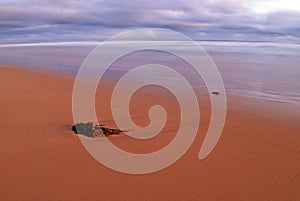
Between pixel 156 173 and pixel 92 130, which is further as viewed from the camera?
pixel 92 130

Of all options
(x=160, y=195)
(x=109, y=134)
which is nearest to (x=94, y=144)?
(x=109, y=134)

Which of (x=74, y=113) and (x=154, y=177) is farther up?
(x=74, y=113)

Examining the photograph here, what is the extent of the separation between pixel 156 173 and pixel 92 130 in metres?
1.93

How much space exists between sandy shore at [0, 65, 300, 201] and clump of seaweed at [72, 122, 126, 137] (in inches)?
9.5

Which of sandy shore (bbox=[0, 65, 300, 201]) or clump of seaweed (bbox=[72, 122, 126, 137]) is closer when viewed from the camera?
sandy shore (bbox=[0, 65, 300, 201])

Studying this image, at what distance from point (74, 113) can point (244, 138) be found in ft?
12.7

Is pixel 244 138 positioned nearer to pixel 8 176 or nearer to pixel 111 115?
pixel 111 115

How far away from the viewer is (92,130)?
6.47 meters

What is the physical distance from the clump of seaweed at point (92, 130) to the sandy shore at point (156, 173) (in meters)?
0.24

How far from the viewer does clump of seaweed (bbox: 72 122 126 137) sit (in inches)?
254

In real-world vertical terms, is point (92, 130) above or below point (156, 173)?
above

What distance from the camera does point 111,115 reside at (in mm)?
7887

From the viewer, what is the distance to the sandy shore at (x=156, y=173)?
14.7ft

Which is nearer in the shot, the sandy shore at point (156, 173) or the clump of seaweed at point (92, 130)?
the sandy shore at point (156, 173)
